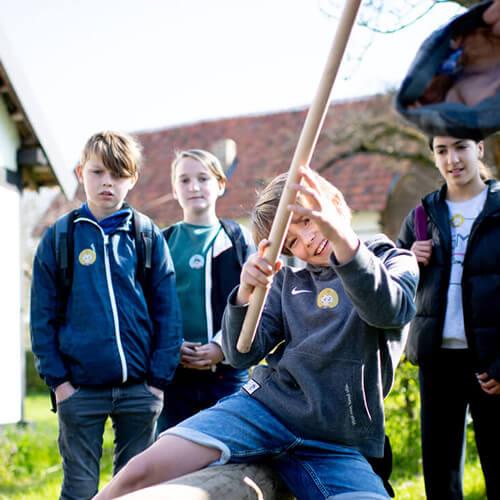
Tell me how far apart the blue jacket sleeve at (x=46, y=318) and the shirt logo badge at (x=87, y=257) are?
0.13 m

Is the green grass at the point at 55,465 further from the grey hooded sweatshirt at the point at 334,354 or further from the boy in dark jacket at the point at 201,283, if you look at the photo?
the grey hooded sweatshirt at the point at 334,354

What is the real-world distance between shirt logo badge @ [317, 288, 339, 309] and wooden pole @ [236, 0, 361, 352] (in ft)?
1.26

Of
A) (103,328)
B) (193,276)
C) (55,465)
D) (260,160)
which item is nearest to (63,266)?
(103,328)

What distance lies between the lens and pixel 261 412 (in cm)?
225

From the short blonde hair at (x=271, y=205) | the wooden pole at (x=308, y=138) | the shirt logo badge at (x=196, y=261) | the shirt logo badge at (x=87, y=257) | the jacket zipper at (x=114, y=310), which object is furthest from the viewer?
the shirt logo badge at (x=196, y=261)

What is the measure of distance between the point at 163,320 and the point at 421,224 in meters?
1.46

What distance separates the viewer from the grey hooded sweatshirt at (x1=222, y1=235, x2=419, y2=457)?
2168mm

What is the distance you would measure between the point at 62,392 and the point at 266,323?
3.99 ft

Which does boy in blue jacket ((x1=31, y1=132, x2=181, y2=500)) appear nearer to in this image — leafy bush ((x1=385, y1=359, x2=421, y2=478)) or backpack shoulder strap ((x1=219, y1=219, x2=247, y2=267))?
backpack shoulder strap ((x1=219, y1=219, x2=247, y2=267))

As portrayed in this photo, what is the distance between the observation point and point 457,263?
10.5 ft

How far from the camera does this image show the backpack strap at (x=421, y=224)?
3354 millimetres

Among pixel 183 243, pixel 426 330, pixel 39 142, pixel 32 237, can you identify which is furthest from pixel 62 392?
pixel 32 237

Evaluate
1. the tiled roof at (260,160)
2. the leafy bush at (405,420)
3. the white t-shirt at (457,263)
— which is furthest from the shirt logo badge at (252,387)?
the tiled roof at (260,160)

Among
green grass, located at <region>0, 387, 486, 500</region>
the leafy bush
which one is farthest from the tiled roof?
the leafy bush
